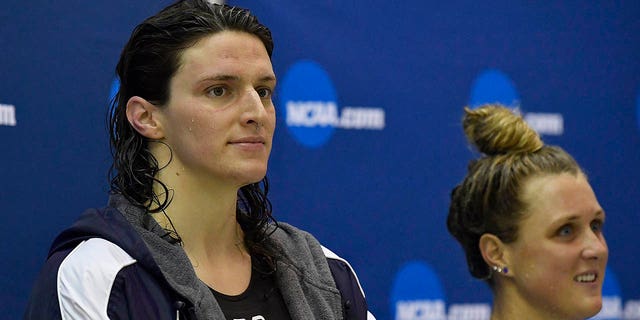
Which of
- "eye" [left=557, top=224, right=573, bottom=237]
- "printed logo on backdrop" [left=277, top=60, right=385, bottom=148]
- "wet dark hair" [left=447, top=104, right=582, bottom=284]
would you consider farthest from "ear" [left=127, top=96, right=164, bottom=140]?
"eye" [left=557, top=224, right=573, bottom=237]

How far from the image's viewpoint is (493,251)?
106 inches

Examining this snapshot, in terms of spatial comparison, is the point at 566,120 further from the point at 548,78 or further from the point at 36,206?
the point at 36,206

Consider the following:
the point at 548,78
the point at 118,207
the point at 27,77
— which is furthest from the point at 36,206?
the point at 548,78

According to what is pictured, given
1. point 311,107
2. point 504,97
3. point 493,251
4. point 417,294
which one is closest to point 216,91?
point 311,107

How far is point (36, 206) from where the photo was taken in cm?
238

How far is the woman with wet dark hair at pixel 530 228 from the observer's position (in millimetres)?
2623

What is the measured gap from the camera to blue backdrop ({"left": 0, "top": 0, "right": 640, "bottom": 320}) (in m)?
2.38

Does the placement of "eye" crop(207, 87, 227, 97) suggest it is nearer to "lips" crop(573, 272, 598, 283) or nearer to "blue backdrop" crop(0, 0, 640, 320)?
"blue backdrop" crop(0, 0, 640, 320)

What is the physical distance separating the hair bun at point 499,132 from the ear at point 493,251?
25 cm

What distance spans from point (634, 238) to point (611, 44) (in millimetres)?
722

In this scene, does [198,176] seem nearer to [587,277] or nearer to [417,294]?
[587,277]

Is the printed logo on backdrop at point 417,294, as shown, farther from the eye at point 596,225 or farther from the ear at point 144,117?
the ear at point 144,117

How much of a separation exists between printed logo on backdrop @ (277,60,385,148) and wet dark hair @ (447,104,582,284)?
41 cm

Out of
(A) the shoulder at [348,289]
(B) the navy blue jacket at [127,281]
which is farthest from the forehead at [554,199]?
(B) the navy blue jacket at [127,281]
